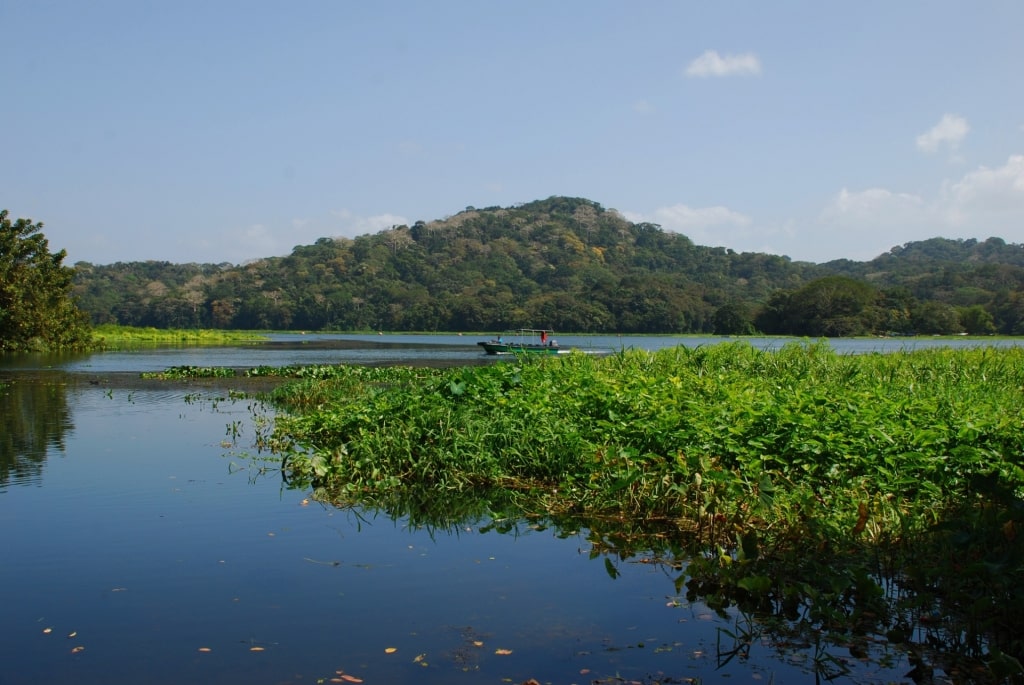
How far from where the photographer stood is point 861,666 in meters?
5.45

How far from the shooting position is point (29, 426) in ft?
55.1

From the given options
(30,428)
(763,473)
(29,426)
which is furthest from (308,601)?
(29,426)

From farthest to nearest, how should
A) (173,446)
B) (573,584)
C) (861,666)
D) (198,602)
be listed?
(173,446)
(573,584)
(198,602)
(861,666)

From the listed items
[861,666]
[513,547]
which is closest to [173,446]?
[513,547]

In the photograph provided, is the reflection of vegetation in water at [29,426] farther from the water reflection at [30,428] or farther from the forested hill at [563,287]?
the forested hill at [563,287]

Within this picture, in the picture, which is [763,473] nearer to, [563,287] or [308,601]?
[308,601]

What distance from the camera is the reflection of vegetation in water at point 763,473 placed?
616 cm

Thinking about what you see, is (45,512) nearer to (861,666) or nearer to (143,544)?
(143,544)

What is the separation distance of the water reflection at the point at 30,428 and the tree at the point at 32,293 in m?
19.7

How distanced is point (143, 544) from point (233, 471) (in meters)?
3.85

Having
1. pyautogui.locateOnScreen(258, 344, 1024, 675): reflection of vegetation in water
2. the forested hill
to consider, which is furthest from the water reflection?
the forested hill

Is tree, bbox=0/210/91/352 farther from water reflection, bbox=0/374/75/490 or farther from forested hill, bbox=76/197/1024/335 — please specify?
forested hill, bbox=76/197/1024/335

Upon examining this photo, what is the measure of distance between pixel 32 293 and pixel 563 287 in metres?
120

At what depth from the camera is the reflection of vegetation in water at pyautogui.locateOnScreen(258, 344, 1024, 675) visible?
6160 millimetres
